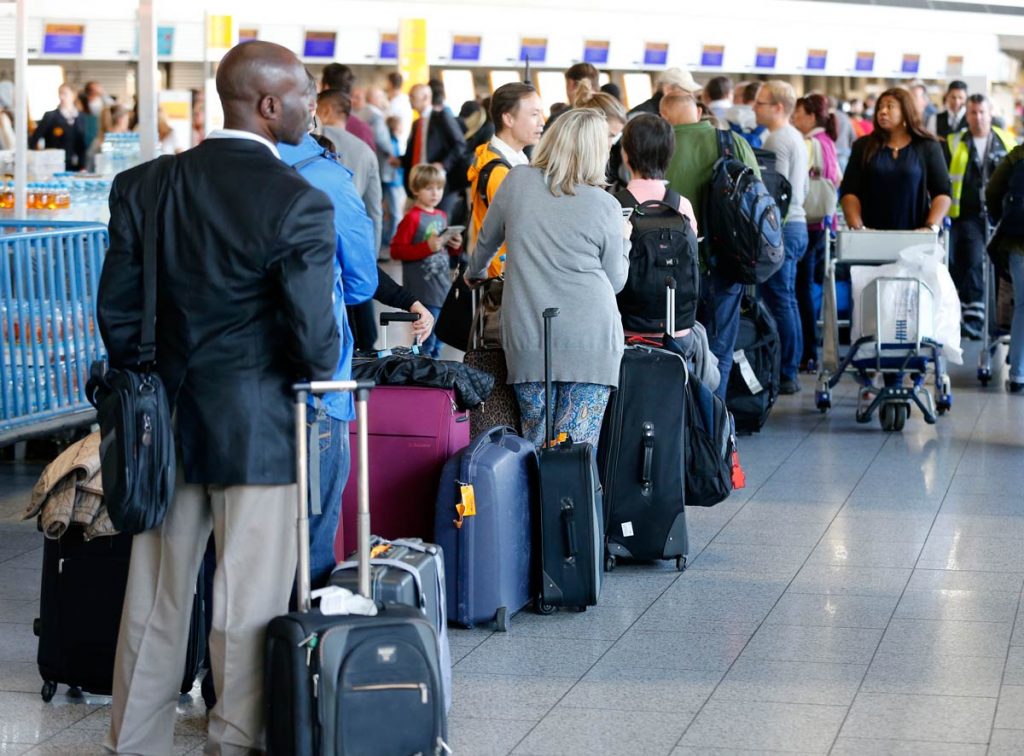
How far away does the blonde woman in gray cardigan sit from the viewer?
515cm

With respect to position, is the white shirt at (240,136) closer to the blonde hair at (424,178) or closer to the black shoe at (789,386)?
the blonde hair at (424,178)

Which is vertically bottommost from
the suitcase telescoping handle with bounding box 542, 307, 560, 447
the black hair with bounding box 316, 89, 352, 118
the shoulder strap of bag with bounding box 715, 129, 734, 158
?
the suitcase telescoping handle with bounding box 542, 307, 560, 447

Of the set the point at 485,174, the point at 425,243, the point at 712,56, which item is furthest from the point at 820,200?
the point at 712,56

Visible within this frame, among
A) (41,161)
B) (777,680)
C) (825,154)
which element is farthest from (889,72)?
(777,680)

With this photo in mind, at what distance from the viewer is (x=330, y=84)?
9102 millimetres

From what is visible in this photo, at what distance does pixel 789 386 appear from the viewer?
9.67m

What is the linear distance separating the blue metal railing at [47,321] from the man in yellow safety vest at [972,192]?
19.5 feet

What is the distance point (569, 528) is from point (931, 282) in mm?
4059

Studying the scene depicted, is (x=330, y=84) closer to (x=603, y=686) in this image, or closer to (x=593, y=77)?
(x=593, y=77)

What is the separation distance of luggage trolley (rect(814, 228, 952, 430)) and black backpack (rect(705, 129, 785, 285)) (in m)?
1.16

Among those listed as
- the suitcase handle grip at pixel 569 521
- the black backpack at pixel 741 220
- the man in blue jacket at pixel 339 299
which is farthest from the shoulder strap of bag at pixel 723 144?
the man in blue jacket at pixel 339 299

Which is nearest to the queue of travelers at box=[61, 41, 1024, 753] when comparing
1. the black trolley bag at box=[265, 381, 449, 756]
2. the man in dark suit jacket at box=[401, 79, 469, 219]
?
the black trolley bag at box=[265, 381, 449, 756]

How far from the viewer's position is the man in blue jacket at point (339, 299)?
3.81m

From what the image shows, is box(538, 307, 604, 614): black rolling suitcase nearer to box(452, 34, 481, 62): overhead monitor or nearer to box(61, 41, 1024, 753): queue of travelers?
box(61, 41, 1024, 753): queue of travelers
